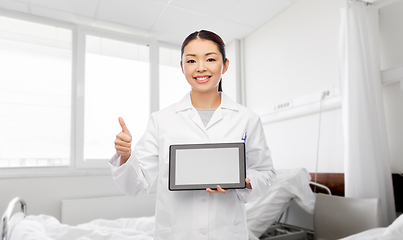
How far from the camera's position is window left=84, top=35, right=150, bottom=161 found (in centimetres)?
362

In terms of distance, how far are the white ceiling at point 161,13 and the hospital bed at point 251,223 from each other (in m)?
1.84

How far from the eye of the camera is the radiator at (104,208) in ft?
10.4

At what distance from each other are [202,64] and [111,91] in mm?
2935

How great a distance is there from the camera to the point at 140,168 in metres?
0.98

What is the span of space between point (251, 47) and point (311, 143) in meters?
1.61

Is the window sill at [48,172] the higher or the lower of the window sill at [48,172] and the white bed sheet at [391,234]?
the higher

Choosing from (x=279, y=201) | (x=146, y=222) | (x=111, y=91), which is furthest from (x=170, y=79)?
(x=279, y=201)

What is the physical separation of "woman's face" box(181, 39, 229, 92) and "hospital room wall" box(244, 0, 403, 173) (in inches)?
74.0

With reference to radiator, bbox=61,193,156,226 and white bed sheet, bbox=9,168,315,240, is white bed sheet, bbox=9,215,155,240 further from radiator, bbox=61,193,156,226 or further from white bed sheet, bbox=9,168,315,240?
radiator, bbox=61,193,156,226

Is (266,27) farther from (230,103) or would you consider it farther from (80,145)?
(230,103)

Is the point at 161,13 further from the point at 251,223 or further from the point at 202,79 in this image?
the point at 202,79

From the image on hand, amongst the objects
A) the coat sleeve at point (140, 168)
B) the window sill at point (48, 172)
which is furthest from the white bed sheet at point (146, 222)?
the coat sleeve at point (140, 168)

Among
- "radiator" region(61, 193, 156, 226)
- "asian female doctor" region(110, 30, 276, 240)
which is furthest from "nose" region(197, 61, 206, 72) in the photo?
"radiator" region(61, 193, 156, 226)

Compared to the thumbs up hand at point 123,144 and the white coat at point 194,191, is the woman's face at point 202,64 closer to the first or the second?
the white coat at point 194,191
